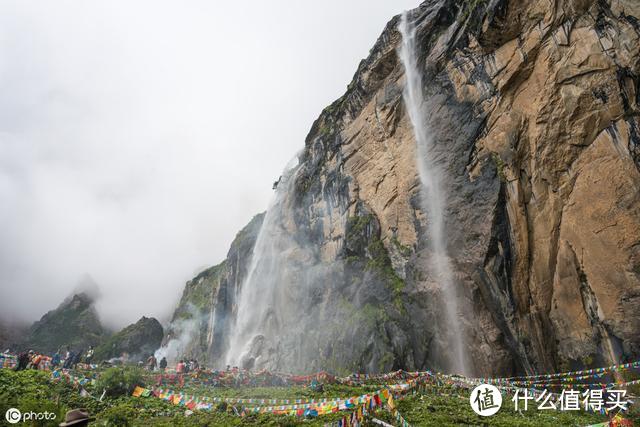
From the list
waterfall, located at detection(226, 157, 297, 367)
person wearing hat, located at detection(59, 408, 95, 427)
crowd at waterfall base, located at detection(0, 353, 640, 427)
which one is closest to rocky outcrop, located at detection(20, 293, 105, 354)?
waterfall, located at detection(226, 157, 297, 367)

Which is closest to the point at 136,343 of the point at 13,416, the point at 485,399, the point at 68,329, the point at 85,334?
the point at 85,334

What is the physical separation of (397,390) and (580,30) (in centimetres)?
2092

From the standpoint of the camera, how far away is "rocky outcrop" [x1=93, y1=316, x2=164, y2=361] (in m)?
77.4

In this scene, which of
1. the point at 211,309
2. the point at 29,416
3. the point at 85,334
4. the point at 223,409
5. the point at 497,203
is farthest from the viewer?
the point at 85,334

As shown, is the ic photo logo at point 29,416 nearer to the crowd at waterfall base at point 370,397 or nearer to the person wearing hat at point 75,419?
the crowd at waterfall base at point 370,397

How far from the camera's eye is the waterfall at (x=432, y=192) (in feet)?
73.7

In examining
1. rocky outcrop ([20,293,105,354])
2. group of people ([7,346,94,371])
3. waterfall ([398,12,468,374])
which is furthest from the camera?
rocky outcrop ([20,293,105,354])

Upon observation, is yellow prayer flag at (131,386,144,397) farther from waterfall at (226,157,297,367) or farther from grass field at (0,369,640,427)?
waterfall at (226,157,297,367)

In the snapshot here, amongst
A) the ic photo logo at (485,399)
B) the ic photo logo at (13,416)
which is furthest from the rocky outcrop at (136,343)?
the ic photo logo at (485,399)

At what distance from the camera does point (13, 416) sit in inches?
332

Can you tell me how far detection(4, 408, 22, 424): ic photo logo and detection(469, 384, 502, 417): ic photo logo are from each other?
11.0 metres

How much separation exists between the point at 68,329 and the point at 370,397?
12498 centimetres

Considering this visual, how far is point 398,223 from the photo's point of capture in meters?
29.8

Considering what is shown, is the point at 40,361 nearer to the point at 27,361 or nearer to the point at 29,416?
the point at 27,361
